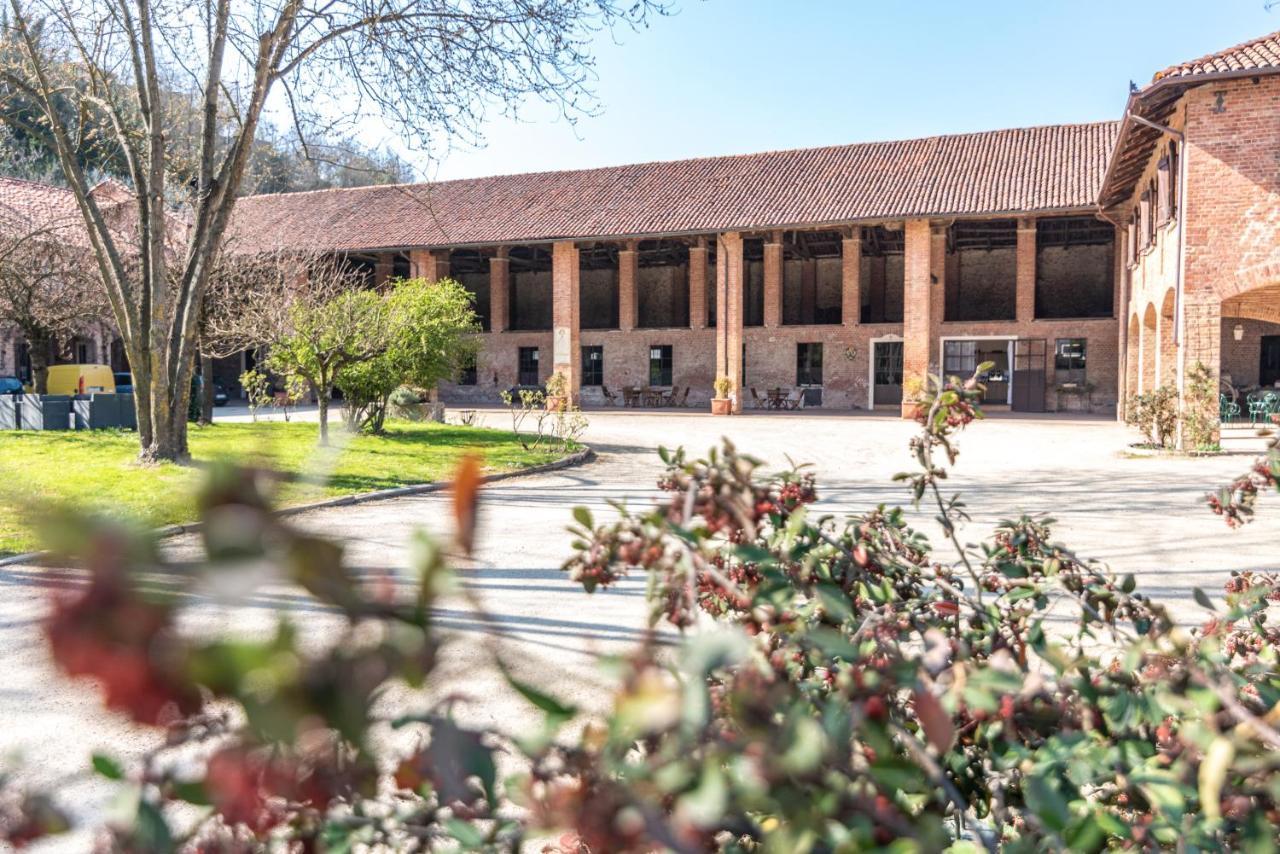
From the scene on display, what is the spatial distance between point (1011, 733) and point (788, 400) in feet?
98.7

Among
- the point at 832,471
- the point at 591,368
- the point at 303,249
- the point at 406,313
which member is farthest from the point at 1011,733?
the point at 591,368

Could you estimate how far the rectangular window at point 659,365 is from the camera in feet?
111

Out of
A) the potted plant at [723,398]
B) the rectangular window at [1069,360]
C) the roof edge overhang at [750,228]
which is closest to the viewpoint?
the roof edge overhang at [750,228]

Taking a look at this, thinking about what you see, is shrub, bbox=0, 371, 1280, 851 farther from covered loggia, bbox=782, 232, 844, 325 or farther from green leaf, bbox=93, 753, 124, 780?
covered loggia, bbox=782, 232, 844, 325

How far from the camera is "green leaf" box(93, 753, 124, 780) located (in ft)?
3.04

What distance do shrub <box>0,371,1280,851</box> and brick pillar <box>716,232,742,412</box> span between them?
2726 cm

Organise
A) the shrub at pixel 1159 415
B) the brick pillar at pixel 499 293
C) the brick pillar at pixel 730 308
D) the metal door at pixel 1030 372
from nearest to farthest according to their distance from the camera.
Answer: the shrub at pixel 1159 415 → the brick pillar at pixel 730 308 → the metal door at pixel 1030 372 → the brick pillar at pixel 499 293

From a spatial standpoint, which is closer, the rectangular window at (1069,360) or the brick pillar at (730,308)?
the brick pillar at (730,308)

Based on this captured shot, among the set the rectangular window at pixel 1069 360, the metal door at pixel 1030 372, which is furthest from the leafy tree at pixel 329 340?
the rectangular window at pixel 1069 360

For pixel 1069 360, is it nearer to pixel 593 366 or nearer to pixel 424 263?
pixel 593 366

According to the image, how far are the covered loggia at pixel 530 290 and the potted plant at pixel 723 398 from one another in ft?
35.5

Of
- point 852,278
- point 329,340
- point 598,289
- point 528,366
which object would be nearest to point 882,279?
point 852,278

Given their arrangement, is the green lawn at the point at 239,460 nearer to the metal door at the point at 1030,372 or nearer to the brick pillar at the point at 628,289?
the brick pillar at the point at 628,289

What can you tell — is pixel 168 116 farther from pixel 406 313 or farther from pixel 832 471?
pixel 832 471
